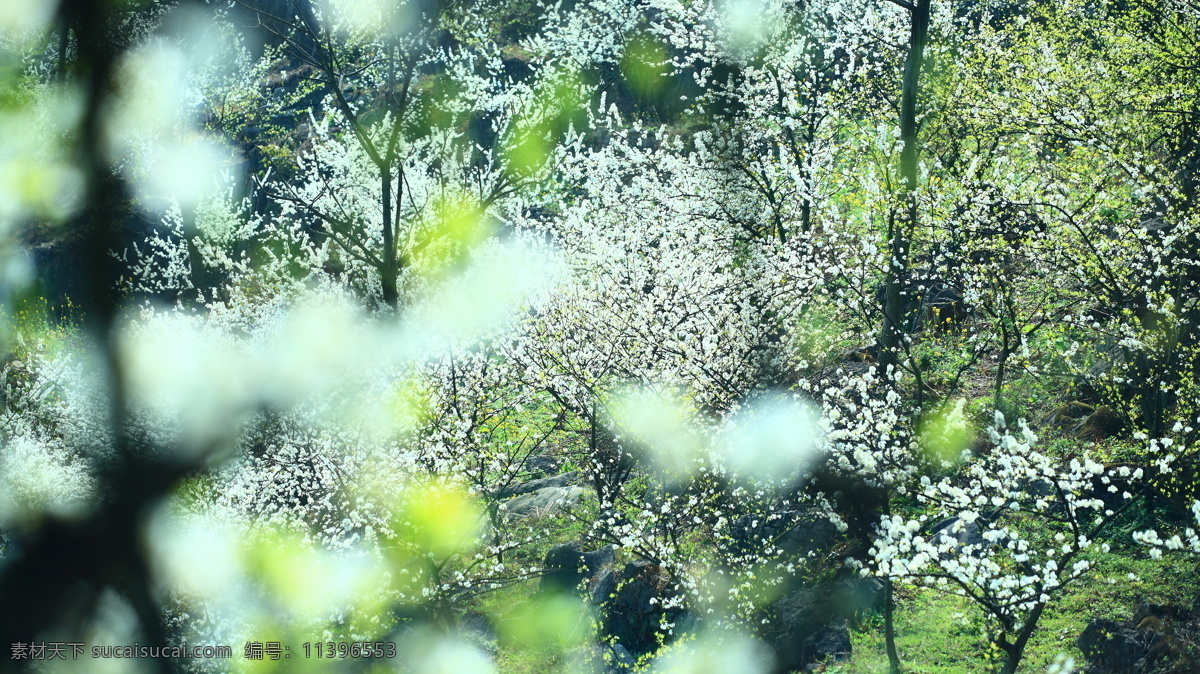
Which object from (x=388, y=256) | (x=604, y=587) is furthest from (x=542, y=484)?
(x=388, y=256)

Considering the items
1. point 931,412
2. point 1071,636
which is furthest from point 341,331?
point 1071,636

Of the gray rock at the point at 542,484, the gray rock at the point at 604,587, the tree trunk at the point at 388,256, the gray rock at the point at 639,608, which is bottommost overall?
the gray rock at the point at 639,608

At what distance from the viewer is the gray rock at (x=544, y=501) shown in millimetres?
15927

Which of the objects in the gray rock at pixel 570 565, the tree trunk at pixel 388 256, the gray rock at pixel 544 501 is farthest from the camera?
the gray rock at pixel 544 501

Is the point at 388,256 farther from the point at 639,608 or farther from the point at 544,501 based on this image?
the point at 639,608

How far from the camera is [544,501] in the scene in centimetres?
1652

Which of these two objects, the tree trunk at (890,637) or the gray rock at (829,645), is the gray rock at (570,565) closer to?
the gray rock at (829,645)

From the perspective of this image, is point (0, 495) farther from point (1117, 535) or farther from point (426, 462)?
point (1117, 535)

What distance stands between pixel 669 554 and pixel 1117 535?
235 inches

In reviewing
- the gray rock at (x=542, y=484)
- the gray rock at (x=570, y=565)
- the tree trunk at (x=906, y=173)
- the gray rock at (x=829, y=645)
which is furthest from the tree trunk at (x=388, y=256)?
the gray rock at (x=829, y=645)

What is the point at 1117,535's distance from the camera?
11219 mm

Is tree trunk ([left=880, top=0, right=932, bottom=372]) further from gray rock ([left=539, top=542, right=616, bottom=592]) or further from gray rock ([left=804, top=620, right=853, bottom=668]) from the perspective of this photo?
gray rock ([left=539, top=542, right=616, bottom=592])

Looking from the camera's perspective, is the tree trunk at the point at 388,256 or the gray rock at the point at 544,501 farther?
the gray rock at the point at 544,501

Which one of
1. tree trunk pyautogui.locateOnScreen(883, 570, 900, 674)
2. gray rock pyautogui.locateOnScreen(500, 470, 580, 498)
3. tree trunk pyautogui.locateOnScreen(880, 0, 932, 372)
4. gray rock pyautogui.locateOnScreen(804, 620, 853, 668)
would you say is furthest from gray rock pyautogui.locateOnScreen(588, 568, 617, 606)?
tree trunk pyautogui.locateOnScreen(880, 0, 932, 372)
